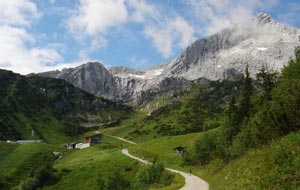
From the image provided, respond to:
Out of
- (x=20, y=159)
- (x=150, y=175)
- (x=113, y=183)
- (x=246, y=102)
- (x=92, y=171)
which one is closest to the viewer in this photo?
(x=150, y=175)

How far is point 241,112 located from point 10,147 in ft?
424

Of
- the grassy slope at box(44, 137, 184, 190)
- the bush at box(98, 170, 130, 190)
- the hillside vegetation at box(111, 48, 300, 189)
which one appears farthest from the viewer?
the grassy slope at box(44, 137, 184, 190)

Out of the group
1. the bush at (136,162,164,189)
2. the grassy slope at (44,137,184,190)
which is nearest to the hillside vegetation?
the bush at (136,162,164,189)

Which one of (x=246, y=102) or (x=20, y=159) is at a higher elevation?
(x=246, y=102)

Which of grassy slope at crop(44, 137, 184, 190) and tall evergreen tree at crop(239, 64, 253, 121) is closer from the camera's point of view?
tall evergreen tree at crop(239, 64, 253, 121)

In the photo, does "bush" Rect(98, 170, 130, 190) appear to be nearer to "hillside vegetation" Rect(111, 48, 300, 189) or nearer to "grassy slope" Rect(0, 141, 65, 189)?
"hillside vegetation" Rect(111, 48, 300, 189)

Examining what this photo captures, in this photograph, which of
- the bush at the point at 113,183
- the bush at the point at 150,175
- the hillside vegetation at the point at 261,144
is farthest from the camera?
the bush at the point at 113,183

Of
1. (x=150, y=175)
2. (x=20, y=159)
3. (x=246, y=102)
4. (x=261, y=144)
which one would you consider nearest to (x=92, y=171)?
(x=150, y=175)

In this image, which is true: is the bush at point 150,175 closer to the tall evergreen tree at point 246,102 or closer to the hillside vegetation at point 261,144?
the hillside vegetation at point 261,144

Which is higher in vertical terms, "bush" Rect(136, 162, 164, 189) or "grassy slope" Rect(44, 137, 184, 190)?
"bush" Rect(136, 162, 164, 189)

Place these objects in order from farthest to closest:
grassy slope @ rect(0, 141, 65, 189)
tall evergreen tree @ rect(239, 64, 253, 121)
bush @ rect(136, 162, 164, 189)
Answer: grassy slope @ rect(0, 141, 65, 189), tall evergreen tree @ rect(239, 64, 253, 121), bush @ rect(136, 162, 164, 189)

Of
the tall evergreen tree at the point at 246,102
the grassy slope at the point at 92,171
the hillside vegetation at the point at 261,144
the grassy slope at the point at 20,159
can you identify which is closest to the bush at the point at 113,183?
the grassy slope at the point at 92,171

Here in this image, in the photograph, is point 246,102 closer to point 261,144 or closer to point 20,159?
point 261,144

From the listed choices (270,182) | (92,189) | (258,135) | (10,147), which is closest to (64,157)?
(10,147)
